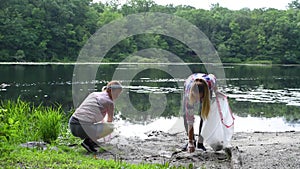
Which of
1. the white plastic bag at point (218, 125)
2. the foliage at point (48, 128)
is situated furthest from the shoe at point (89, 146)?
the white plastic bag at point (218, 125)

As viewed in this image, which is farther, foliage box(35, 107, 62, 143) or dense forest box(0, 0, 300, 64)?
dense forest box(0, 0, 300, 64)

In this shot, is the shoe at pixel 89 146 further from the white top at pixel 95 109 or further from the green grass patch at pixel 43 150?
the white top at pixel 95 109

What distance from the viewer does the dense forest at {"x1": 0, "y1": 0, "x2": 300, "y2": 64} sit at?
6575 centimetres

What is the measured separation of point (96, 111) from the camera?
23.5ft

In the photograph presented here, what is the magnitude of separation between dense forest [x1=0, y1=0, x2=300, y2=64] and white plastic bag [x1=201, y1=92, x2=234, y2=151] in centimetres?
5892

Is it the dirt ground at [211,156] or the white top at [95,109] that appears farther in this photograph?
the white top at [95,109]

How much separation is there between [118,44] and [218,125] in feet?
204

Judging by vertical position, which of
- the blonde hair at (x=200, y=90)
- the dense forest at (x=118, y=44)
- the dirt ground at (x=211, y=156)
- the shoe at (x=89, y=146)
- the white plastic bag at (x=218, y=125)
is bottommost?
the dirt ground at (x=211, y=156)

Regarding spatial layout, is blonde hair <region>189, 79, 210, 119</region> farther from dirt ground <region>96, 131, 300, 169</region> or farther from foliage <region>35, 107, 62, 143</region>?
foliage <region>35, 107, 62, 143</region>

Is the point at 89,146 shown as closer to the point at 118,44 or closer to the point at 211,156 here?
the point at 211,156

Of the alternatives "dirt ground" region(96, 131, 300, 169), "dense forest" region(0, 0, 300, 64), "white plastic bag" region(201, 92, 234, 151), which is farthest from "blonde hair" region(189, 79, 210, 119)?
"dense forest" region(0, 0, 300, 64)

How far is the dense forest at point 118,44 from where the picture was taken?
65750 mm

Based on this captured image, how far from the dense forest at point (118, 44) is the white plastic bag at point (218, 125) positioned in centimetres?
5892

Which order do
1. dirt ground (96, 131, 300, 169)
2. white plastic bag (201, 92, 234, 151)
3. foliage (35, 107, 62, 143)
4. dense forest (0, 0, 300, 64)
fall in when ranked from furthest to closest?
dense forest (0, 0, 300, 64)
foliage (35, 107, 62, 143)
white plastic bag (201, 92, 234, 151)
dirt ground (96, 131, 300, 169)
